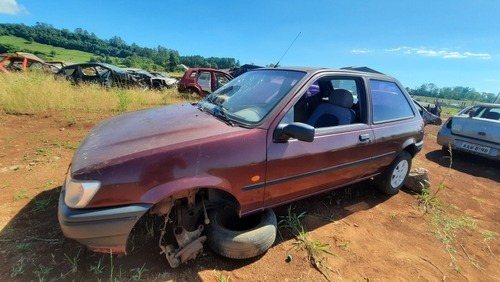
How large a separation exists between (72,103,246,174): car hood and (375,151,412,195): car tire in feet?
8.28

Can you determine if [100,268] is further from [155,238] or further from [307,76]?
[307,76]

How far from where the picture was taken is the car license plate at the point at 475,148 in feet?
18.7

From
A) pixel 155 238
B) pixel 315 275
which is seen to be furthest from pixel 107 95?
pixel 315 275

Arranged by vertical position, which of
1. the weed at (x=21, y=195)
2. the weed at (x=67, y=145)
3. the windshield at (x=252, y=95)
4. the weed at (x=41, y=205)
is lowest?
the weed at (x=67, y=145)

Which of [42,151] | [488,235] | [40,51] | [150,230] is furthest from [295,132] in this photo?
[40,51]

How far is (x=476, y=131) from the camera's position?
19.2 ft

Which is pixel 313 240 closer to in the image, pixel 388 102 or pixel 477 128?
pixel 388 102

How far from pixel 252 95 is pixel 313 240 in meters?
1.64

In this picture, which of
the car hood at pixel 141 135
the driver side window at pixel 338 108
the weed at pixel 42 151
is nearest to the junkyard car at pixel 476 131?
the driver side window at pixel 338 108

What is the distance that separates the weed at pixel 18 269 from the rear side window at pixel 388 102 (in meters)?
3.69

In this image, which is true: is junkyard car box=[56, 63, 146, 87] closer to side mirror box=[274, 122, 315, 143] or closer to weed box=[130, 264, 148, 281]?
weed box=[130, 264, 148, 281]

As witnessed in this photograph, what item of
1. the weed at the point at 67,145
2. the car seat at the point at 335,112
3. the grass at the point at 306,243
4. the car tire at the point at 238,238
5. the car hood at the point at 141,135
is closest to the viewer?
the car hood at the point at 141,135

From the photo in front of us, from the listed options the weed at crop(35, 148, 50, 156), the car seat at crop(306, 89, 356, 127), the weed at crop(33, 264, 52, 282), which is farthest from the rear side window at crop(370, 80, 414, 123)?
the weed at crop(35, 148, 50, 156)

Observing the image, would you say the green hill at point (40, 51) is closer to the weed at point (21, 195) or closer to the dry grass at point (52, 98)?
the dry grass at point (52, 98)
